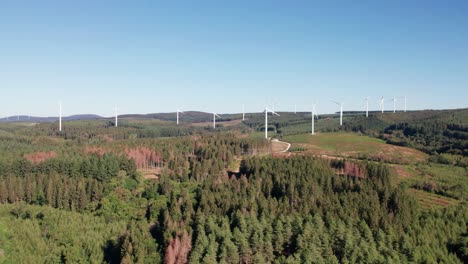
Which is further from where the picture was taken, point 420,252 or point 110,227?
point 110,227

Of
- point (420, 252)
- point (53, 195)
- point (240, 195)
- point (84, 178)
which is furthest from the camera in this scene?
point (84, 178)

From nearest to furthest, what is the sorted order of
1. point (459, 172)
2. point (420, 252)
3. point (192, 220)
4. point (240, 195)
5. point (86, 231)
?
point (420, 252)
point (192, 220)
point (86, 231)
point (240, 195)
point (459, 172)

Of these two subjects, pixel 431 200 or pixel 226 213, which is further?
pixel 431 200

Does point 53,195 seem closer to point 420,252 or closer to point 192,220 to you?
point 192,220

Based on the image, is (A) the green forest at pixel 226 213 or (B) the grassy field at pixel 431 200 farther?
(B) the grassy field at pixel 431 200

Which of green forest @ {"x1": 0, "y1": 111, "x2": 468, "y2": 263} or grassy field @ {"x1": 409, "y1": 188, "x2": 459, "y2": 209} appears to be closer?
green forest @ {"x1": 0, "y1": 111, "x2": 468, "y2": 263}

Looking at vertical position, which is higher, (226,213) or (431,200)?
(226,213)

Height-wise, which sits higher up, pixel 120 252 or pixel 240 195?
pixel 240 195

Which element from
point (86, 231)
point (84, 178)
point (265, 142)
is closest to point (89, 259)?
point (86, 231)
